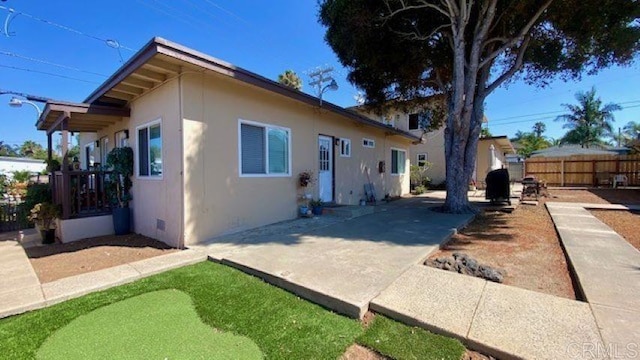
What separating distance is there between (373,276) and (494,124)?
36.0 meters

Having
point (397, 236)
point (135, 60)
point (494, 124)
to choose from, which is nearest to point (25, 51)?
point (135, 60)

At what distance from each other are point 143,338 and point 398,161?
14243mm

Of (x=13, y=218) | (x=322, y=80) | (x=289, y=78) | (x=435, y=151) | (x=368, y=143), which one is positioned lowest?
(x=13, y=218)

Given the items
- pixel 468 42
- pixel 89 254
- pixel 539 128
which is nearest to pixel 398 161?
pixel 468 42

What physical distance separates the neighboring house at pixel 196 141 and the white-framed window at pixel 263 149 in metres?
0.02

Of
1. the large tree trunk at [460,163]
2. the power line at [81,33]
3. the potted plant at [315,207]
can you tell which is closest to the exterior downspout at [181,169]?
the potted plant at [315,207]

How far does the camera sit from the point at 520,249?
5.18 m

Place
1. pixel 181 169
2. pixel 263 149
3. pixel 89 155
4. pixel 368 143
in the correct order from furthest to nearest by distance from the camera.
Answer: pixel 368 143, pixel 89 155, pixel 263 149, pixel 181 169

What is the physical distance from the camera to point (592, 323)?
258 centimetres

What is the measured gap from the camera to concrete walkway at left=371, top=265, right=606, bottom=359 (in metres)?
2.29

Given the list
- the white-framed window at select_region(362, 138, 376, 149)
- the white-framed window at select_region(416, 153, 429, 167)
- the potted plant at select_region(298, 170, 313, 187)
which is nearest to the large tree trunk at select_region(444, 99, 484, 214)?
the white-framed window at select_region(362, 138, 376, 149)

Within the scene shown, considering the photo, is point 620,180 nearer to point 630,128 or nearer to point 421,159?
point 421,159

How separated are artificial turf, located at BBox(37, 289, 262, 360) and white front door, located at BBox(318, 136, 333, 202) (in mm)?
6451

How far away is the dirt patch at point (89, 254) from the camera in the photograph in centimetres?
435
